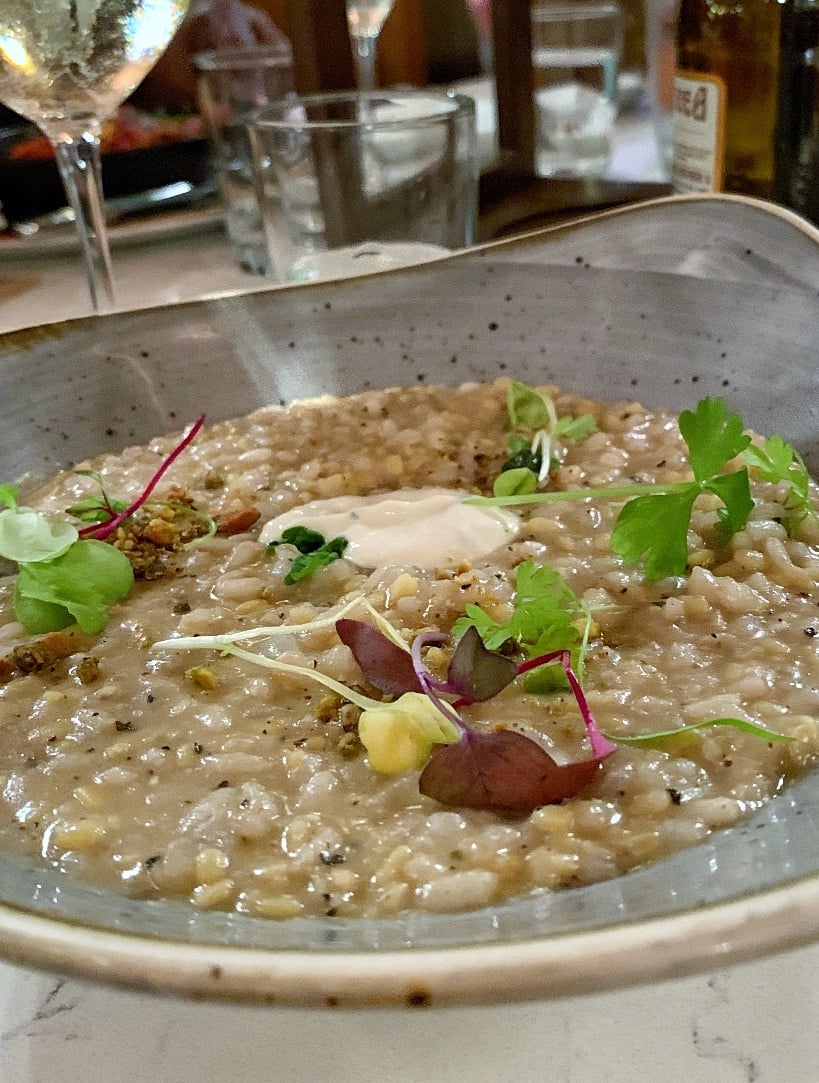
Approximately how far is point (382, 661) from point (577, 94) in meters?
2.56

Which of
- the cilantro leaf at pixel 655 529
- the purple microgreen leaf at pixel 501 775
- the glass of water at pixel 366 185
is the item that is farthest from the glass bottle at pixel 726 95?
the purple microgreen leaf at pixel 501 775

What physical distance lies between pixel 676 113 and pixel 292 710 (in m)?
1.56

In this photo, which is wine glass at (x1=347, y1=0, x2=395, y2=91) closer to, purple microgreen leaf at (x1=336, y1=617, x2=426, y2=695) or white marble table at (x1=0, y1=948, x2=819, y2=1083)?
purple microgreen leaf at (x1=336, y1=617, x2=426, y2=695)

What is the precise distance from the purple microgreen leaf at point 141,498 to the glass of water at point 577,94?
1.82 meters

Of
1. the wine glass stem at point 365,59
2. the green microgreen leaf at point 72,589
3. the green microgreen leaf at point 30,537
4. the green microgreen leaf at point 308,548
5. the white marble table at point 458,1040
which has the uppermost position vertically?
the wine glass stem at point 365,59

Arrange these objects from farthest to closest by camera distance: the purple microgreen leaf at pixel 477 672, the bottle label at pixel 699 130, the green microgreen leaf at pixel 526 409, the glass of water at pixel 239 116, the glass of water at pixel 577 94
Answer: the glass of water at pixel 577 94 < the glass of water at pixel 239 116 < the bottle label at pixel 699 130 < the green microgreen leaf at pixel 526 409 < the purple microgreen leaf at pixel 477 672

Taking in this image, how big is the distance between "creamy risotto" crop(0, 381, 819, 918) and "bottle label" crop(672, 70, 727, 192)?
763mm

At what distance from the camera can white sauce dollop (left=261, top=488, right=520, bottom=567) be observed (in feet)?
4.02

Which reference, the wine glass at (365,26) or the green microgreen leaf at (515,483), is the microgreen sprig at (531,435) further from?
the wine glass at (365,26)

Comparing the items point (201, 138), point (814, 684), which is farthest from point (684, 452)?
point (201, 138)

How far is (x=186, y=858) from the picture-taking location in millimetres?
775

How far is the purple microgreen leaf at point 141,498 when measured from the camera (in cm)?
126

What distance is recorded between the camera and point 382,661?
3.06ft

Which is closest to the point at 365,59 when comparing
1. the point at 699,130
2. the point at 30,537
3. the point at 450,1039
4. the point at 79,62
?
the point at 699,130
